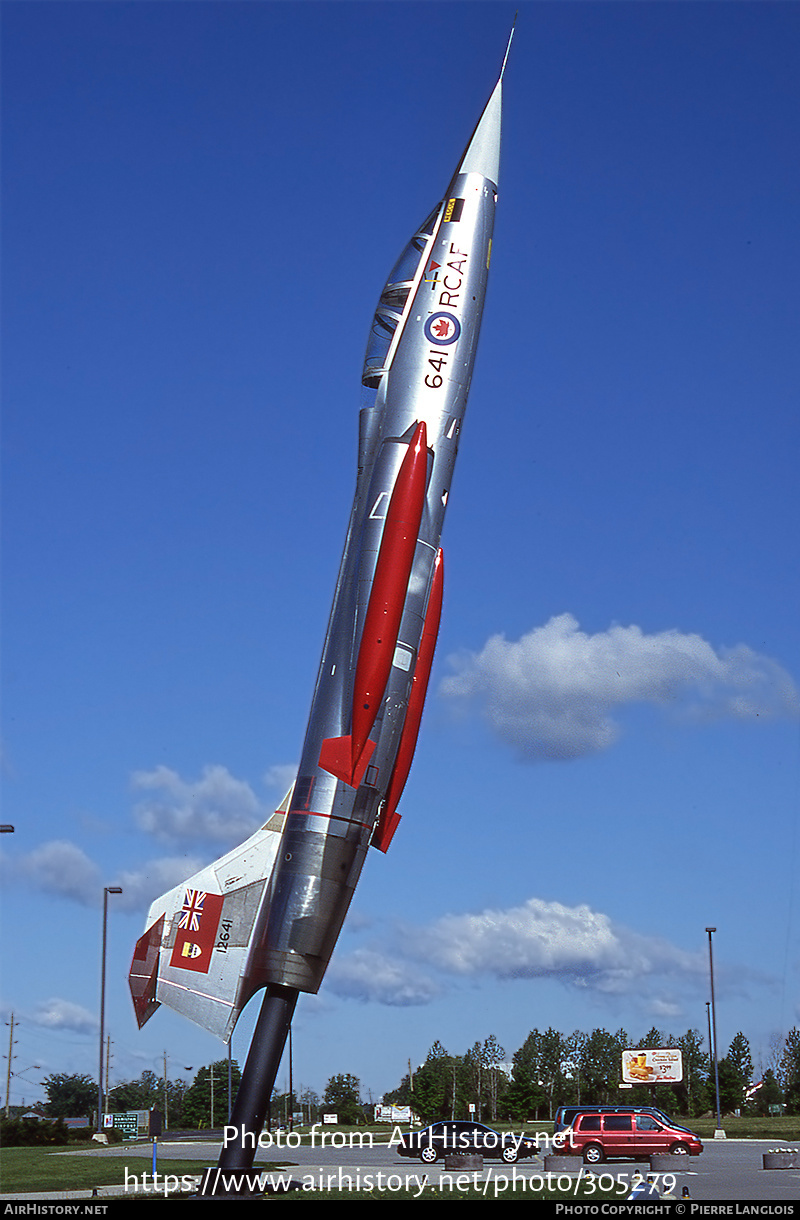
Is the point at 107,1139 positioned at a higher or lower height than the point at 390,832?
lower

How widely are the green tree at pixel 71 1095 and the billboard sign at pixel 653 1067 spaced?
153 ft

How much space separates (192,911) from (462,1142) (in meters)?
15.2

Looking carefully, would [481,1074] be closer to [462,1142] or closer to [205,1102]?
[205,1102]

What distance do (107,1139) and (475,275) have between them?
3540 centimetres

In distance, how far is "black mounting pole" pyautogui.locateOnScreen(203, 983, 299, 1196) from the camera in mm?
20047

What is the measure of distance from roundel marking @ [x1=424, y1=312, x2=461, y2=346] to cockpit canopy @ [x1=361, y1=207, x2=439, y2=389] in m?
0.86

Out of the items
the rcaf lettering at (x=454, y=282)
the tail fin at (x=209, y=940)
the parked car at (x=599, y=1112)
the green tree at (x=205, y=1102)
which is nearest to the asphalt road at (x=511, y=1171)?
the parked car at (x=599, y=1112)

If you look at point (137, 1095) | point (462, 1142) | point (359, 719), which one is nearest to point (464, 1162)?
point (462, 1142)

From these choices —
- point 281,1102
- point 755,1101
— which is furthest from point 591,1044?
point 281,1102

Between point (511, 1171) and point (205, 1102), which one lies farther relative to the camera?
point (205, 1102)

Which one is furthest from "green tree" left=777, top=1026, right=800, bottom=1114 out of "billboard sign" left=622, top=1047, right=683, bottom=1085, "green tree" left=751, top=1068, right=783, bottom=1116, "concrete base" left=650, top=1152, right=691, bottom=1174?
"concrete base" left=650, top=1152, right=691, bottom=1174

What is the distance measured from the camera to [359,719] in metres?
21.3

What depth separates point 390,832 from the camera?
22.4 metres
